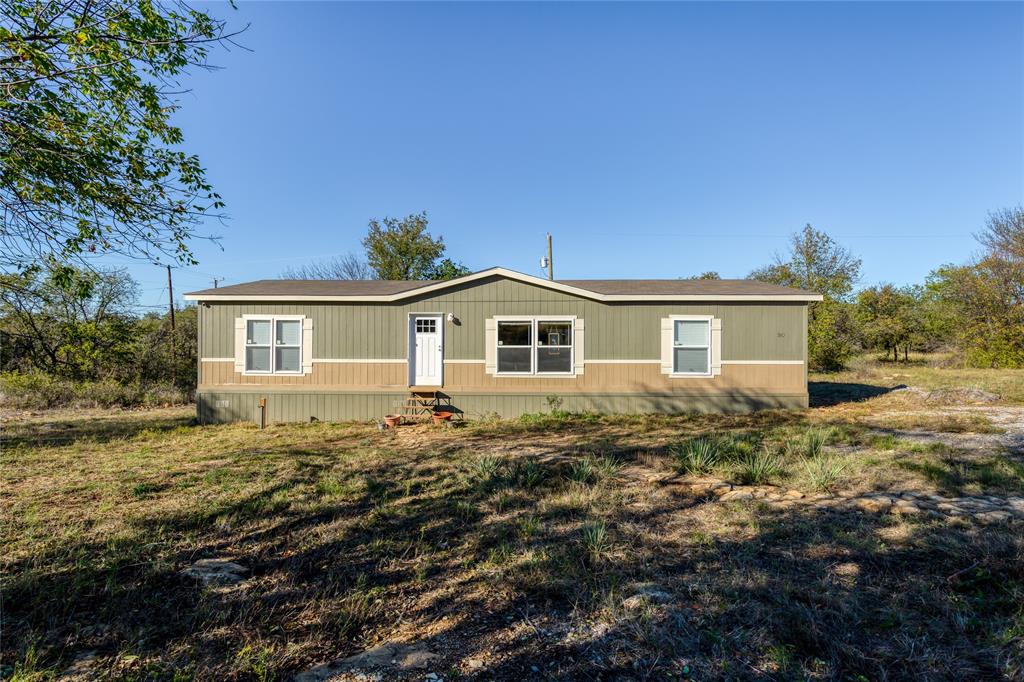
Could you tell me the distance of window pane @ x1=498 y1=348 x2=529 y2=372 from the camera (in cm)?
1175

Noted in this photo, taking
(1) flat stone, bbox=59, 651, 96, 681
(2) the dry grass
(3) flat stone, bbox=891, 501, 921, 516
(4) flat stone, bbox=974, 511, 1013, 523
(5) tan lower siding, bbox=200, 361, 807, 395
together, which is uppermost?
(5) tan lower siding, bbox=200, 361, 807, 395

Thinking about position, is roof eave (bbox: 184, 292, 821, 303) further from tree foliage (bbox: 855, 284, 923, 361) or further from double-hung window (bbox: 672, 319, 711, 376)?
tree foliage (bbox: 855, 284, 923, 361)

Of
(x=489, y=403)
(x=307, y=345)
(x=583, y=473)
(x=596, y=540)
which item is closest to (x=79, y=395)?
(x=307, y=345)

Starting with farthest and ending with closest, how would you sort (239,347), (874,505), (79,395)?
(79,395) < (239,347) < (874,505)

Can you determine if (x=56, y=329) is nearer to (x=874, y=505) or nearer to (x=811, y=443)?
(x=874, y=505)

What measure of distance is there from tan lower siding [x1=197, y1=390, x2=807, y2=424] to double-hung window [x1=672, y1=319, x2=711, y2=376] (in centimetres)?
69

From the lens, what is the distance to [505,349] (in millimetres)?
11758

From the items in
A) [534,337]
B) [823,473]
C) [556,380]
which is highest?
[534,337]

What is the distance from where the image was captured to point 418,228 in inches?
1171

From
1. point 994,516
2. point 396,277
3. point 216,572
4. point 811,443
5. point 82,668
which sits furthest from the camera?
point 396,277

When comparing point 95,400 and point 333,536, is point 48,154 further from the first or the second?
point 95,400

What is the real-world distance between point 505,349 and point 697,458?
20.5 feet

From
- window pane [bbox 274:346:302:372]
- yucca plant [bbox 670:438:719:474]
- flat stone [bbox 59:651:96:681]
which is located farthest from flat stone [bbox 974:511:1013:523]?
window pane [bbox 274:346:302:372]

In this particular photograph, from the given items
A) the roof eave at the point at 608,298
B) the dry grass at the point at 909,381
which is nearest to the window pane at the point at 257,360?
the roof eave at the point at 608,298
